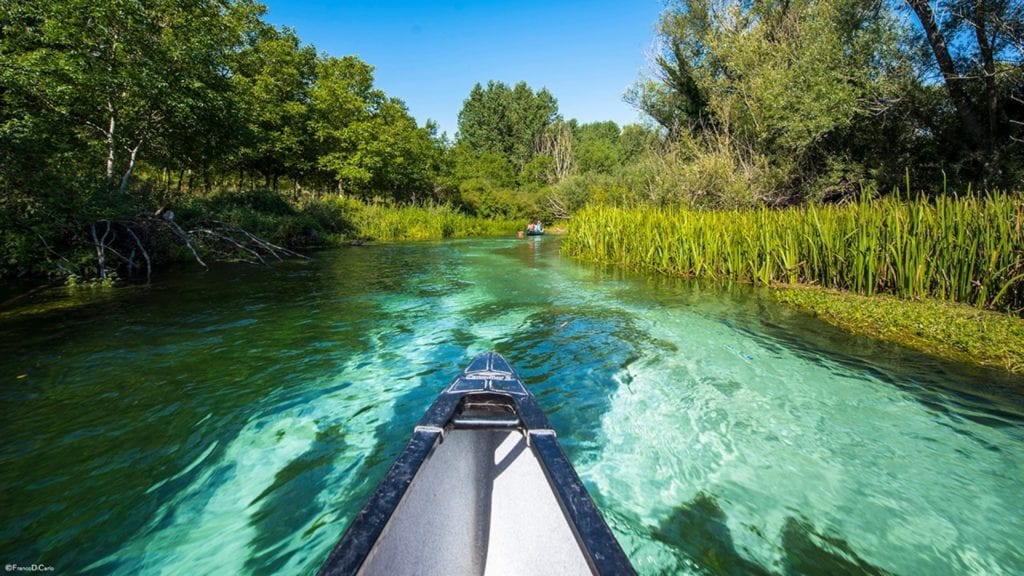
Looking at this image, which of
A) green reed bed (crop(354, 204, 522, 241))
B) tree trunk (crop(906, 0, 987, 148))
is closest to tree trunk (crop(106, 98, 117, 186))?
green reed bed (crop(354, 204, 522, 241))

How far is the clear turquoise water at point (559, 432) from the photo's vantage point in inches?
80.3

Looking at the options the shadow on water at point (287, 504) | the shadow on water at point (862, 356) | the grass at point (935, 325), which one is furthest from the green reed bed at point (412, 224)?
the grass at point (935, 325)

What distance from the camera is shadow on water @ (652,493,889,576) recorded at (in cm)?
190

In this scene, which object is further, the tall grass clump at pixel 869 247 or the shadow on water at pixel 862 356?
the tall grass clump at pixel 869 247

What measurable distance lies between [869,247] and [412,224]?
22.1 meters

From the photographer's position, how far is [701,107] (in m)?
19.5

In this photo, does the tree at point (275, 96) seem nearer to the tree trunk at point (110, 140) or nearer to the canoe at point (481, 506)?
the tree trunk at point (110, 140)

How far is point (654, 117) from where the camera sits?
21.3m

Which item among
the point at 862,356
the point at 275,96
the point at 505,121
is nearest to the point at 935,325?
the point at 862,356

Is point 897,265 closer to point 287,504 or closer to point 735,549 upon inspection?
point 735,549

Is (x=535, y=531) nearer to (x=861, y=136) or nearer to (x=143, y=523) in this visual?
(x=143, y=523)

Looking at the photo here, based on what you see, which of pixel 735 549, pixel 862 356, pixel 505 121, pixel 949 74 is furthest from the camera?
pixel 505 121

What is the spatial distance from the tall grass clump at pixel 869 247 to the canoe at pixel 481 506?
637 centimetres

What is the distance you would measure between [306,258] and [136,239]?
467 centimetres
